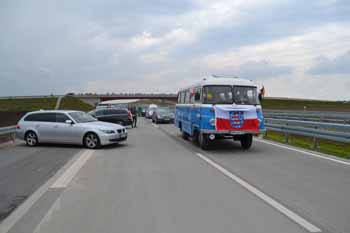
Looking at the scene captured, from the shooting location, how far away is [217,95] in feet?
41.7

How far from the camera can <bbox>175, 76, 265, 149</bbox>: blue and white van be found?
1211 cm

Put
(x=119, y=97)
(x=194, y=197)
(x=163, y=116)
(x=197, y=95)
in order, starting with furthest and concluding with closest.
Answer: (x=119, y=97) < (x=163, y=116) < (x=197, y=95) < (x=194, y=197)

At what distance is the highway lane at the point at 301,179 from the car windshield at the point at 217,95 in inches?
74.8

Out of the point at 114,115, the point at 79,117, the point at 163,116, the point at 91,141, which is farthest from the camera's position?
the point at 163,116

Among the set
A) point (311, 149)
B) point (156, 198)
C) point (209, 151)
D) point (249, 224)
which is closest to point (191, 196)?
point (156, 198)

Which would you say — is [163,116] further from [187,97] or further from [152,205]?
[152,205]

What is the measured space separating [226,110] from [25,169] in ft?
22.2

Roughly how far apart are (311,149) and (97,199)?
9.46 meters

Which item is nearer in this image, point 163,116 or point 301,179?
point 301,179

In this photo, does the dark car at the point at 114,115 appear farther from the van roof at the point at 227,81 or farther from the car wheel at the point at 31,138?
the van roof at the point at 227,81

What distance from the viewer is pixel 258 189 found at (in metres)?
6.88

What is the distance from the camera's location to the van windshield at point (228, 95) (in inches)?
498

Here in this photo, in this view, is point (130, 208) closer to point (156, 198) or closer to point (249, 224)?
point (156, 198)

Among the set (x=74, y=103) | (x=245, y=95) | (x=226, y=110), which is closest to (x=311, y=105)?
(x=74, y=103)
